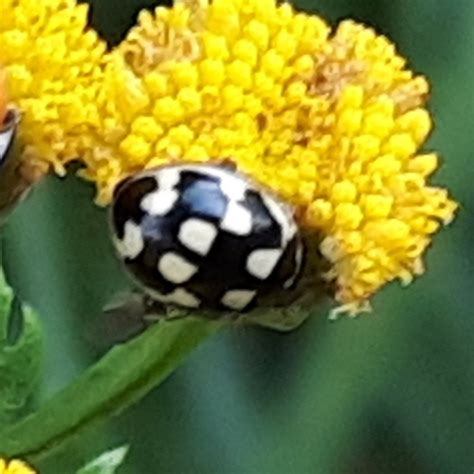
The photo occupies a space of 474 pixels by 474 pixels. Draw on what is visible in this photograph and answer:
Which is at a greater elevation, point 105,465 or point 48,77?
point 48,77

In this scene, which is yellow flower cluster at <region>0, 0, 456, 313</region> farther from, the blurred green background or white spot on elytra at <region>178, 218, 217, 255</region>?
the blurred green background

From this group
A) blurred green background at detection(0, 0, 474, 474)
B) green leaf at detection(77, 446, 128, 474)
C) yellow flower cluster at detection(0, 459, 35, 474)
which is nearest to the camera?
yellow flower cluster at detection(0, 459, 35, 474)

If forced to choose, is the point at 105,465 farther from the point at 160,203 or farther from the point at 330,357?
the point at 330,357

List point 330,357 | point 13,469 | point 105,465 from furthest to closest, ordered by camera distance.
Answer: point 330,357, point 105,465, point 13,469

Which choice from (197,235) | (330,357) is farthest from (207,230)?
(330,357)

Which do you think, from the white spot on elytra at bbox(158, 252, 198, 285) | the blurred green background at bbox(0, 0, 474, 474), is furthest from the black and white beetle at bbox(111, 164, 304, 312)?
the blurred green background at bbox(0, 0, 474, 474)

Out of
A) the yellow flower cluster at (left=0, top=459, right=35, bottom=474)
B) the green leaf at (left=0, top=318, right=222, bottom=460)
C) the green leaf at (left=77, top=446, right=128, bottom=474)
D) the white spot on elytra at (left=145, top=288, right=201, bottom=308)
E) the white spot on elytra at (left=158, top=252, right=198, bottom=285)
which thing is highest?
the white spot on elytra at (left=158, top=252, right=198, bottom=285)

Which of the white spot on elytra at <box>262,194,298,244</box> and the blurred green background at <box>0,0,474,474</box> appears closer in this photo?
the white spot on elytra at <box>262,194,298,244</box>
